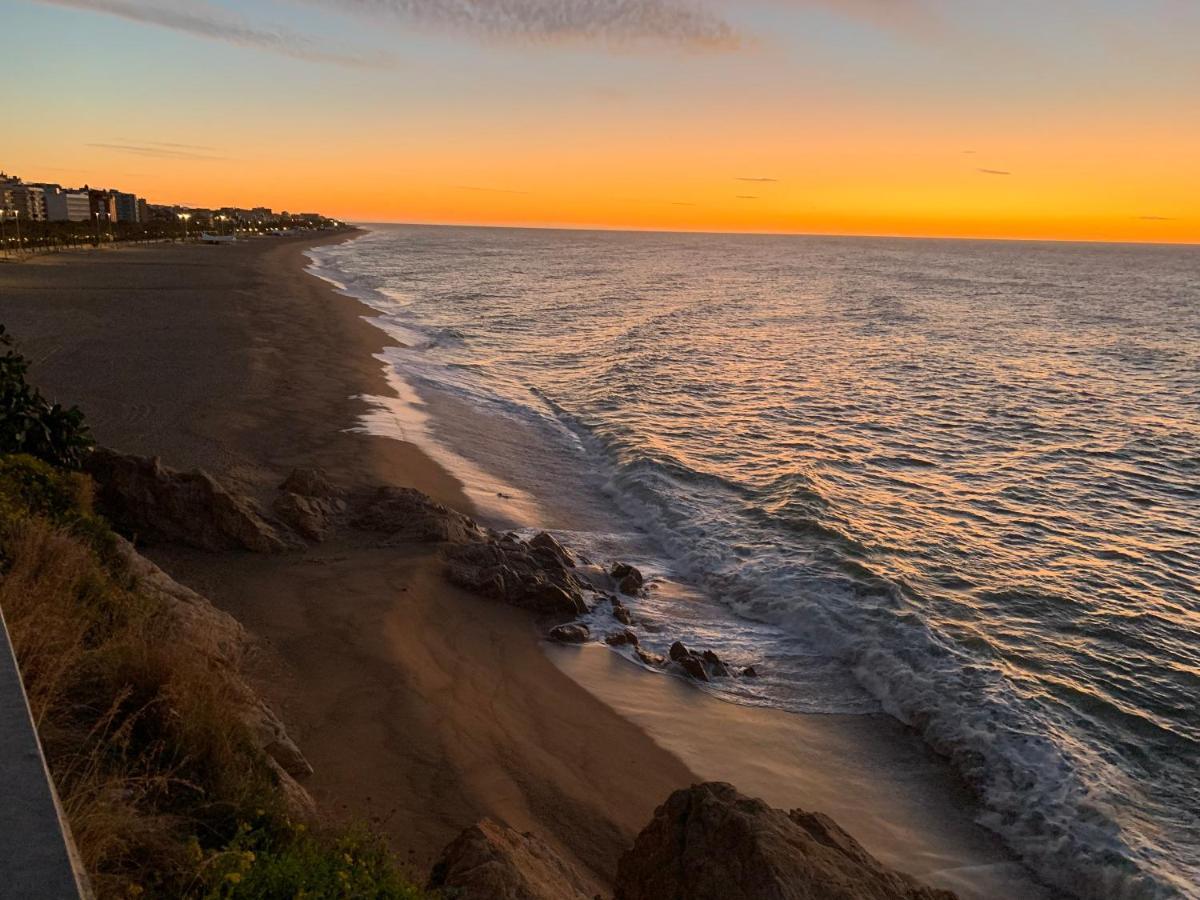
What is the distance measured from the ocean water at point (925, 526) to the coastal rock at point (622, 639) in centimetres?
90

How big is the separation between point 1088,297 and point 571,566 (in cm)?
9740

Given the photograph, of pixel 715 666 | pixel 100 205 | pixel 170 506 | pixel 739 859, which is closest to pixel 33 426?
pixel 170 506

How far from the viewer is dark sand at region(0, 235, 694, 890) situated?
7.91m

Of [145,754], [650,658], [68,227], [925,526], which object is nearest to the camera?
[145,754]

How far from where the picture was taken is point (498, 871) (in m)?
5.43

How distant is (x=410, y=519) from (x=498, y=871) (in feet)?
30.7

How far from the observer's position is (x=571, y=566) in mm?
14297

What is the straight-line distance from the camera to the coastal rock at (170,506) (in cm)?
1187

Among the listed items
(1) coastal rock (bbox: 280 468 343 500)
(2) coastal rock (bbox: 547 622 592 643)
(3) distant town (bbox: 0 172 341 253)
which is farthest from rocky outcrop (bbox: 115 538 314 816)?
(3) distant town (bbox: 0 172 341 253)

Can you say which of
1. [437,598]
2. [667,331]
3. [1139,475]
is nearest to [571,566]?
[437,598]

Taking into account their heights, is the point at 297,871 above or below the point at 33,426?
below

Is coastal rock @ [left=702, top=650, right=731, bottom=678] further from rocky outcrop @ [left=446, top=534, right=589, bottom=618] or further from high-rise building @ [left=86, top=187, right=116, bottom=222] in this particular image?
high-rise building @ [left=86, top=187, right=116, bottom=222]

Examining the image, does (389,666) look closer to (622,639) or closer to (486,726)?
(486,726)

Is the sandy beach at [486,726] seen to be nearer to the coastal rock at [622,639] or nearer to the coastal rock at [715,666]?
the coastal rock at [622,639]
